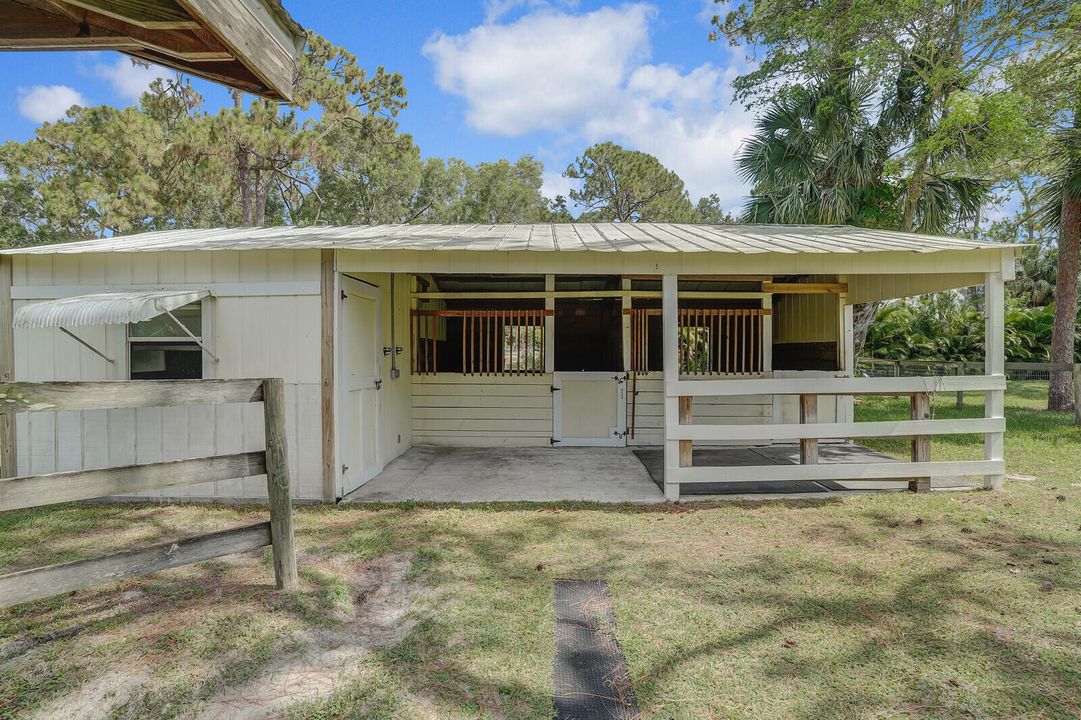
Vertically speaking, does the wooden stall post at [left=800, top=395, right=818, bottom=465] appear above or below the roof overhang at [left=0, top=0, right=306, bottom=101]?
below

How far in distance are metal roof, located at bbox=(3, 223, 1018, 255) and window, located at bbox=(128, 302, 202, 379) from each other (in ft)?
2.01

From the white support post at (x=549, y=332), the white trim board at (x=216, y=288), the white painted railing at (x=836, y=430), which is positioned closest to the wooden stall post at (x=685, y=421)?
the white painted railing at (x=836, y=430)

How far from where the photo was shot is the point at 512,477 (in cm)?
516

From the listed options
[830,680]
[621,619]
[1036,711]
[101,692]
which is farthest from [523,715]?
[1036,711]

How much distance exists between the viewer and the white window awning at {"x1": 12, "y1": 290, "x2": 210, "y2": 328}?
11.8 feet

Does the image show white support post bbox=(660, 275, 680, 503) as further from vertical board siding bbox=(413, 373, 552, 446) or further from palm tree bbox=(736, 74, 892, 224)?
palm tree bbox=(736, 74, 892, 224)

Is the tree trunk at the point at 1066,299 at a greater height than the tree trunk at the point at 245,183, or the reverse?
the tree trunk at the point at 245,183

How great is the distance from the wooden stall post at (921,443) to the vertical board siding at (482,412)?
3.80m

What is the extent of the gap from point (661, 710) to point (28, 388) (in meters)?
2.71

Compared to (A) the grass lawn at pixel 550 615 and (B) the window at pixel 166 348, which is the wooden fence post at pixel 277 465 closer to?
(A) the grass lawn at pixel 550 615

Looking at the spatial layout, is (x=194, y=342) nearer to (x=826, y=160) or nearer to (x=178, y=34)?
(x=178, y=34)

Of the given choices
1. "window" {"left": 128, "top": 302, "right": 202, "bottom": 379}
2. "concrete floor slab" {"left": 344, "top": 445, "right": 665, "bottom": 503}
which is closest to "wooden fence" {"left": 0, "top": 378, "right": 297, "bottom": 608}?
"concrete floor slab" {"left": 344, "top": 445, "right": 665, "bottom": 503}

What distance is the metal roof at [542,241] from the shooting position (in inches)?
163

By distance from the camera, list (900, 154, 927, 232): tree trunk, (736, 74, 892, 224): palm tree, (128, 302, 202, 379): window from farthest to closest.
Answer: (736, 74, 892, 224): palm tree, (900, 154, 927, 232): tree trunk, (128, 302, 202, 379): window
